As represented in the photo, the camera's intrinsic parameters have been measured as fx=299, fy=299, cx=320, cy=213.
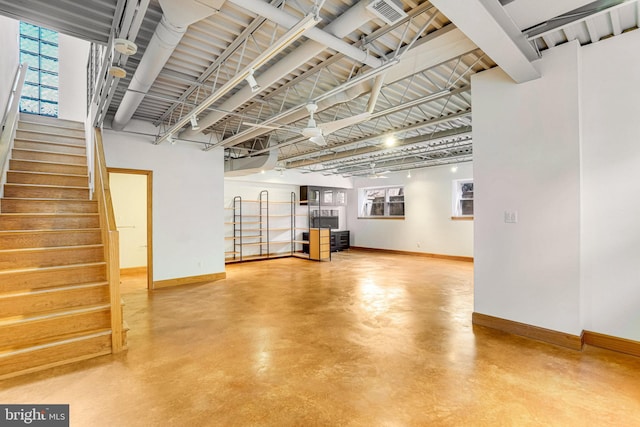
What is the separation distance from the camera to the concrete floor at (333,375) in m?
1.94

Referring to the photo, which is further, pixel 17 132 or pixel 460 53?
pixel 17 132

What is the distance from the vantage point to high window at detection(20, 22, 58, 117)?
21.6 feet

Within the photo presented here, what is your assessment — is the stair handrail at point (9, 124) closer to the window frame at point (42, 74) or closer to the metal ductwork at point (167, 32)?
the metal ductwork at point (167, 32)

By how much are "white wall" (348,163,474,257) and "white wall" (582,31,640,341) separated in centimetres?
569

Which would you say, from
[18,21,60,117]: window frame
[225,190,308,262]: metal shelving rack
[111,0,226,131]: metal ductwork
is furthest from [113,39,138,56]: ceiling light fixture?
[225,190,308,262]: metal shelving rack

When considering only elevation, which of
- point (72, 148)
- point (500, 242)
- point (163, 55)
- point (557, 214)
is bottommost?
point (500, 242)

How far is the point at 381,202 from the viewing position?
11.1 metres

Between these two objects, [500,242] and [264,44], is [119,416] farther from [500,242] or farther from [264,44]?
[500,242]

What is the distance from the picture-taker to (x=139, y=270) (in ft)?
23.5

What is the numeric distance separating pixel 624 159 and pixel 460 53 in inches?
71.7

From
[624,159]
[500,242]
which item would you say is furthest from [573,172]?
[500,242]

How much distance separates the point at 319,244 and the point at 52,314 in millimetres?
6548

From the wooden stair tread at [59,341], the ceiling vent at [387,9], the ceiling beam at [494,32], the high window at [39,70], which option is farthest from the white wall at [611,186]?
the high window at [39,70]

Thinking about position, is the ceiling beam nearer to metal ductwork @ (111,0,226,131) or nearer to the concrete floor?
metal ductwork @ (111,0,226,131)
